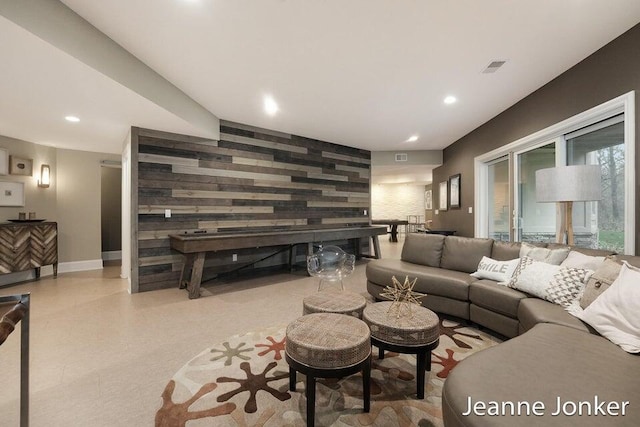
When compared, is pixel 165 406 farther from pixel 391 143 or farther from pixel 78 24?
pixel 391 143

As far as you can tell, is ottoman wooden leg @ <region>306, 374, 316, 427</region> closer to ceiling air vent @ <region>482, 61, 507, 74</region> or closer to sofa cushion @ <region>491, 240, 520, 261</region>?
sofa cushion @ <region>491, 240, 520, 261</region>

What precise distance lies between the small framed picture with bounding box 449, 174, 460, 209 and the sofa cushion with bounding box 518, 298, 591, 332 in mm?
4143

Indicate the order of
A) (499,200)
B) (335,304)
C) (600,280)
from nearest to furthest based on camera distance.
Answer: (600,280) < (335,304) < (499,200)

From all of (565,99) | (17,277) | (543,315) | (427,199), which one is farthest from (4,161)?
(427,199)

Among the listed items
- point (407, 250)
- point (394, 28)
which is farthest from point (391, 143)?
point (394, 28)

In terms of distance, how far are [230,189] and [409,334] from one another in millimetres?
3794

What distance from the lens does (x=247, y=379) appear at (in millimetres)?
1870

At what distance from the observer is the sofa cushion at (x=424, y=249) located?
3.53 meters

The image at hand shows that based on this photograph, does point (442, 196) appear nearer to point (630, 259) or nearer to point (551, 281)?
point (551, 281)

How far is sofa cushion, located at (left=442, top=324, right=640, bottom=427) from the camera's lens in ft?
3.15

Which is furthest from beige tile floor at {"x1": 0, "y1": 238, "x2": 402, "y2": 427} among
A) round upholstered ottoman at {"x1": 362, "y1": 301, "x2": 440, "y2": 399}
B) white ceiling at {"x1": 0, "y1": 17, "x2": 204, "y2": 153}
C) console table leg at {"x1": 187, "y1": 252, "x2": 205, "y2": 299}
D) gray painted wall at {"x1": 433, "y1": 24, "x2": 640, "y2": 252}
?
gray painted wall at {"x1": 433, "y1": 24, "x2": 640, "y2": 252}

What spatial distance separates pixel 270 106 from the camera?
4.02 metres

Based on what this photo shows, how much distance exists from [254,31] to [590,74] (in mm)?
3251

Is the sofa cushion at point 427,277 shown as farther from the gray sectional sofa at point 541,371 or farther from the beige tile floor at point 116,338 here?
the beige tile floor at point 116,338
